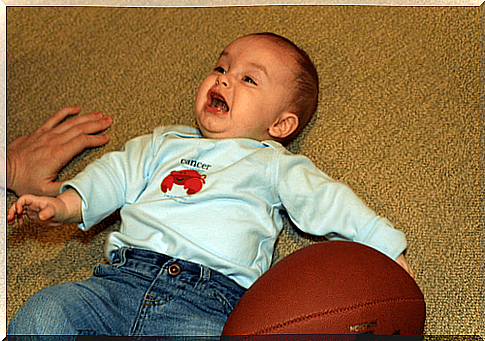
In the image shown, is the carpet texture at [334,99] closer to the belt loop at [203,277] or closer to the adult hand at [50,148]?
the adult hand at [50,148]

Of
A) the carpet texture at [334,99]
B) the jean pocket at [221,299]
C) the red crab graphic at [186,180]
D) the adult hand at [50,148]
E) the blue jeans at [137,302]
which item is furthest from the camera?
the adult hand at [50,148]

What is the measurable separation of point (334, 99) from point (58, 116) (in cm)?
79

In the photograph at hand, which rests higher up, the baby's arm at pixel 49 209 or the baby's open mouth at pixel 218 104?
the baby's open mouth at pixel 218 104

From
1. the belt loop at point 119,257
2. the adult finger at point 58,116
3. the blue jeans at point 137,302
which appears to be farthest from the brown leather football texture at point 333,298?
the adult finger at point 58,116

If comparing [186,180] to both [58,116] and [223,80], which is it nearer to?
[223,80]

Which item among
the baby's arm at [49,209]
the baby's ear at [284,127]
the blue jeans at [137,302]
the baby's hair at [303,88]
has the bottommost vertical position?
the blue jeans at [137,302]

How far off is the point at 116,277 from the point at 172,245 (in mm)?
139

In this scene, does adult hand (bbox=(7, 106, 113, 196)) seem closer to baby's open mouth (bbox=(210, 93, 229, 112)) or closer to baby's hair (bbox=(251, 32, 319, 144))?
baby's open mouth (bbox=(210, 93, 229, 112))

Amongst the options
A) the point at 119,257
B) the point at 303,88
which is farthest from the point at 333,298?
the point at 303,88

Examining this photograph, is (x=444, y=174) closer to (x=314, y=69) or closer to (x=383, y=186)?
(x=383, y=186)

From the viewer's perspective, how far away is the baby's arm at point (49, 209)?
113 cm

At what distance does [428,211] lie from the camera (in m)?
1.33

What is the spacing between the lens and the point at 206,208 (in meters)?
1.20

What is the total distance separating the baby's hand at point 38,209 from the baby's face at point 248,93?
1.32ft
